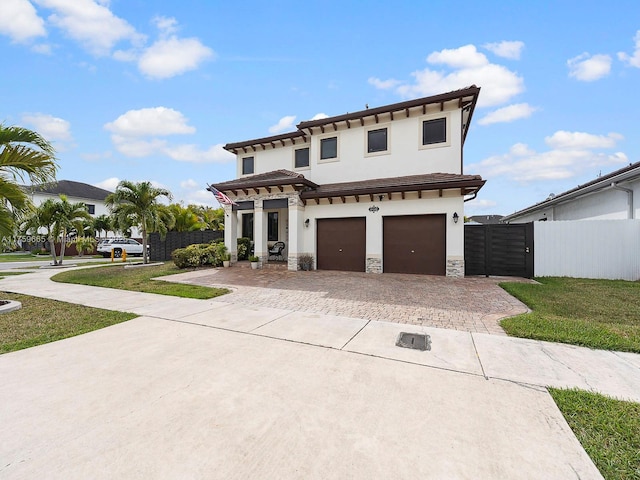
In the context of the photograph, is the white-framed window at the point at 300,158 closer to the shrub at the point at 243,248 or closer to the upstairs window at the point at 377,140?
the upstairs window at the point at 377,140

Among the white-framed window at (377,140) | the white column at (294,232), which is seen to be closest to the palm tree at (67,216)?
the white column at (294,232)

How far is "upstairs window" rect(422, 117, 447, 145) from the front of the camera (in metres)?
12.3

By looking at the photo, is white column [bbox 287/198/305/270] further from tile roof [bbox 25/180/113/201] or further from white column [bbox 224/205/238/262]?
tile roof [bbox 25/180/113/201]

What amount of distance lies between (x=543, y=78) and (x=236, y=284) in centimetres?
1451

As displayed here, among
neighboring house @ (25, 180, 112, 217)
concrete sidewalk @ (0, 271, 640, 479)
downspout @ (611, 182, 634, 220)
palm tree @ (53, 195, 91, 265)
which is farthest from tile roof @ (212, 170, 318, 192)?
neighboring house @ (25, 180, 112, 217)

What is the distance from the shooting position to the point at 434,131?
1252 centimetres

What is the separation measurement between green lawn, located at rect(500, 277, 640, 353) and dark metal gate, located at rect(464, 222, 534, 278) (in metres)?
1.86

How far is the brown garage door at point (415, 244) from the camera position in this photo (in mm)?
11648

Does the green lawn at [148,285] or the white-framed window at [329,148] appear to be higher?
the white-framed window at [329,148]

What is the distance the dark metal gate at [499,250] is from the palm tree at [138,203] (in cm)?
1669

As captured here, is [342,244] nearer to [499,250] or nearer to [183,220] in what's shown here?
[499,250]

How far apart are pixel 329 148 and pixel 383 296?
945cm

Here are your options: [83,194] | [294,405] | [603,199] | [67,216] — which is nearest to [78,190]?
[83,194]

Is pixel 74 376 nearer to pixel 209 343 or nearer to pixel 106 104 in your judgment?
pixel 209 343
